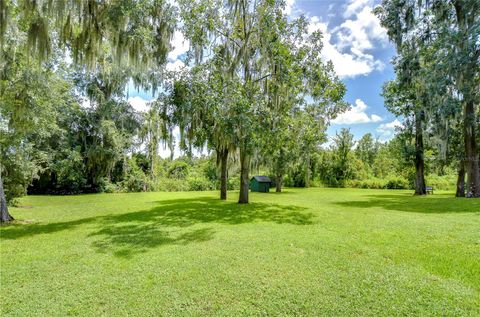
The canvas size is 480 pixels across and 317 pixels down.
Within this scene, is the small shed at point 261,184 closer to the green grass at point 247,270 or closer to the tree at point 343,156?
the tree at point 343,156

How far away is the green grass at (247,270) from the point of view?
9.64ft

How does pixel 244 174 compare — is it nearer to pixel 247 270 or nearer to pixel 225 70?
pixel 225 70

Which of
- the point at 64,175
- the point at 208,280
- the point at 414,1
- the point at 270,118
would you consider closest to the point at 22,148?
the point at 64,175

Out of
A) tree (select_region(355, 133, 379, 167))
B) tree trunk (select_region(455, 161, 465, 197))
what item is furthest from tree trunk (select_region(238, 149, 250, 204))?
tree (select_region(355, 133, 379, 167))

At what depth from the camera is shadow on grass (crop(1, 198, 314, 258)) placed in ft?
17.9

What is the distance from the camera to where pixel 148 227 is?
695cm

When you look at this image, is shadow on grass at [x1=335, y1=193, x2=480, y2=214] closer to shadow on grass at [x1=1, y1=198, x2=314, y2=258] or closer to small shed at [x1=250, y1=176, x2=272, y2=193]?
shadow on grass at [x1=1, y1=198, x2=314, y2=258]

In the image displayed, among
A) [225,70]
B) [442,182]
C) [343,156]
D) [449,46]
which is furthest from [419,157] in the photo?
[442,182]

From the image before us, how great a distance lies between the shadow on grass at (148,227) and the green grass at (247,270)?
53 mm

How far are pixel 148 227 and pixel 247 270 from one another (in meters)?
3.96

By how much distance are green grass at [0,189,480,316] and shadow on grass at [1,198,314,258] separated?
2.1 inches

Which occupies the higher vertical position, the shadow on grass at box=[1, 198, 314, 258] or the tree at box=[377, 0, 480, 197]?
the tree at box=[377, 0, 480, 197]

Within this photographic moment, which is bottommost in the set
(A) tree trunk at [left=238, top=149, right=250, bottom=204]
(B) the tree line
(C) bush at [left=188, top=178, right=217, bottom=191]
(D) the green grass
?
(D) the green grass

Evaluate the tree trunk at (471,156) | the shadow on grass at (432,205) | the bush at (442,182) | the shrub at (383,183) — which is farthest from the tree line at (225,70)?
the bush at (442,182)
